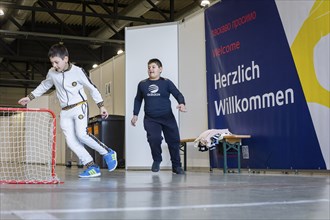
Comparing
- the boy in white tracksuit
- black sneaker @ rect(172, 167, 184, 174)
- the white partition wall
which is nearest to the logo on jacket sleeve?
black sneaker @ rect(172, 167, 184, 174)

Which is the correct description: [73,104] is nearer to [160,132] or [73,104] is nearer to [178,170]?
[160,132]

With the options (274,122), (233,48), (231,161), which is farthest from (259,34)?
(231,161)

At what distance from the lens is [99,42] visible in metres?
14.6

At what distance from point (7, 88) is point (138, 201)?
22.3 m

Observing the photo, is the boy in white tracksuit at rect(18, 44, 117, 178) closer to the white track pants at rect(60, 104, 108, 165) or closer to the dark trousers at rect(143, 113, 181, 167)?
the white track pants at rect(60, 104, 108, 165)

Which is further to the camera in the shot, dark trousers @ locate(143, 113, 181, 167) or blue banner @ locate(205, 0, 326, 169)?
dark trousers @ locate(143, 113, 181, 167)

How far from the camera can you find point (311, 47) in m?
5.76

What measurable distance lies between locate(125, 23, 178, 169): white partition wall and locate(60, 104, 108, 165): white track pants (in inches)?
149

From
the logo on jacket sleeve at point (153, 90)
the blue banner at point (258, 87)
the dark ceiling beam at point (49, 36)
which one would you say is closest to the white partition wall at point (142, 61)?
the blue banner at point (258, 87)

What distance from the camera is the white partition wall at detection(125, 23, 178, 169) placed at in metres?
8.59

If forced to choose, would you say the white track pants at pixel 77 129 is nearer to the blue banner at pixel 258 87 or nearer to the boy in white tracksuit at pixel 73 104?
the boy in white tracksuit at pixel 73 104

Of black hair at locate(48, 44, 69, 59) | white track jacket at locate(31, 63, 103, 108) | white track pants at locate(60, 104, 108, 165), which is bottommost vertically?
white track pants at locate(60, 104, 108, 165)

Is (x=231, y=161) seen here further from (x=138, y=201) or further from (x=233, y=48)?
(x=138, y=201)

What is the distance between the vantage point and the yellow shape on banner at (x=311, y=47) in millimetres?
5586
